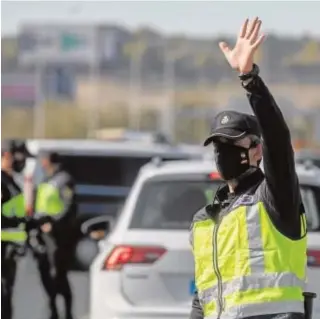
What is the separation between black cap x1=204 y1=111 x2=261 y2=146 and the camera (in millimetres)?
4828

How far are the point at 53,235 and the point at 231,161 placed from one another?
701 centimetres

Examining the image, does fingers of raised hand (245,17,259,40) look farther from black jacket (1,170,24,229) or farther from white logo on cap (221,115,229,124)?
black jacket (1,170,24,229)

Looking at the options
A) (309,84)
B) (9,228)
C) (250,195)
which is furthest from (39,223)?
(309,84)

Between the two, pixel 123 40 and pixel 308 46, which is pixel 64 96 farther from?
pixel 308 46

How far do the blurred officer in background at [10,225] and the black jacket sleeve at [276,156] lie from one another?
19.3 ft

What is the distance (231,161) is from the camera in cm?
480

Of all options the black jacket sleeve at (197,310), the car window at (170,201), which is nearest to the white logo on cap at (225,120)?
the black jacket sleeve at (197,310)

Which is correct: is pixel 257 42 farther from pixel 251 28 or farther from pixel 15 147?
pixel 15 147

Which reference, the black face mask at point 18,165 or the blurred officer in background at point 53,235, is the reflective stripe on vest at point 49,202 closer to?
the blurred officer in background at point 53,235

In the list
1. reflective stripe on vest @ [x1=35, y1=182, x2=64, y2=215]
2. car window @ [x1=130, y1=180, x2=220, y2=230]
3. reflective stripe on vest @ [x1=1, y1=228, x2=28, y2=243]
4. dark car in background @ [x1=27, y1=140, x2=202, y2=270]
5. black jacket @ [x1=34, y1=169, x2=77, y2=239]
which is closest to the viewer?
car window @ [x1=130, y1=180, x2=220, y2=230]

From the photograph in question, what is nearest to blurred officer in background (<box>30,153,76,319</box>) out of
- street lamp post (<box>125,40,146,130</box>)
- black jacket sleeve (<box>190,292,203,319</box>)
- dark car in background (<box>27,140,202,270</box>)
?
dark car in background (<box>27,140,202,270</box>)

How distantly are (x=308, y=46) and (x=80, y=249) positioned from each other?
104 metres

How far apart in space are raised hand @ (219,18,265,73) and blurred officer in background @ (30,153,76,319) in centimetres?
702

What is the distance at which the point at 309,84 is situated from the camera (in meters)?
110
